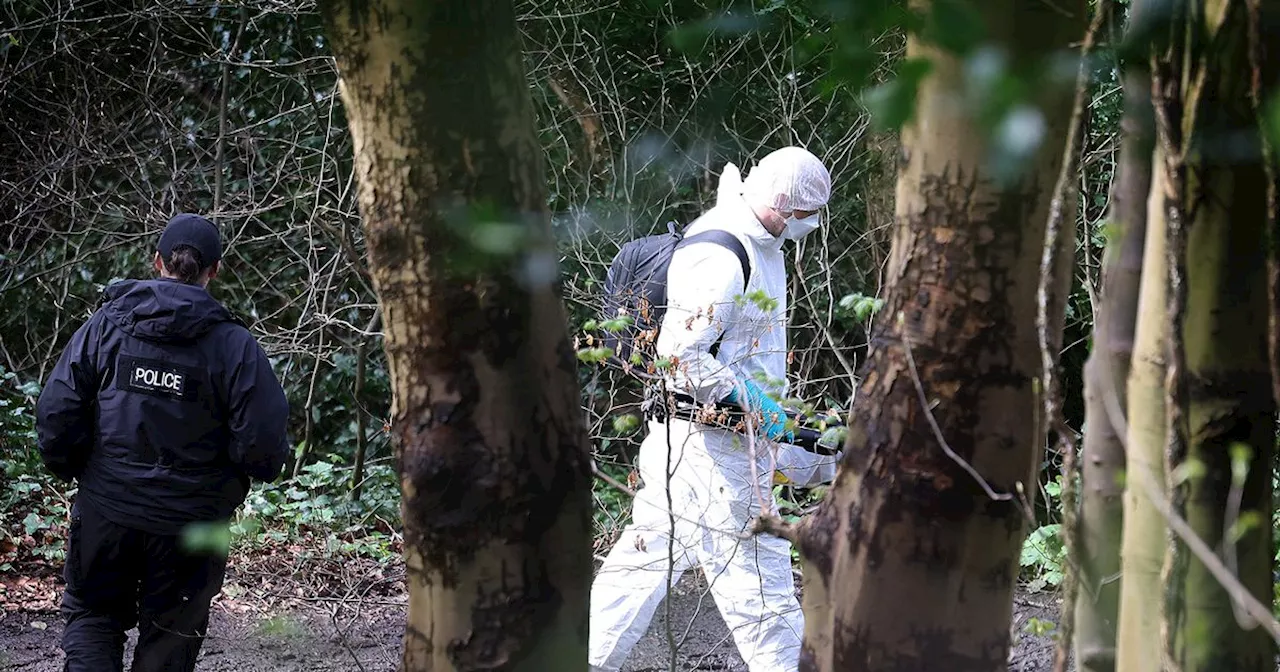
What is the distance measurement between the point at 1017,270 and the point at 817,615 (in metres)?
0.63

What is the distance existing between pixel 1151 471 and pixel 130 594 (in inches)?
134

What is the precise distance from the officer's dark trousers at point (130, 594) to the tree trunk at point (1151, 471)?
305 centimetres

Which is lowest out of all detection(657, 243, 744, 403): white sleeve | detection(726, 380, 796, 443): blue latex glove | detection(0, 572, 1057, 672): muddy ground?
detection(0, 572, 1057, 672): muddy ground

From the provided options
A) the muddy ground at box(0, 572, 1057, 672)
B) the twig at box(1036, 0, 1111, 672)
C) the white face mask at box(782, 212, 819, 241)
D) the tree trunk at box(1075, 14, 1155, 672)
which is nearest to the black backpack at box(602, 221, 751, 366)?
the white face mask at box(782, 212, 819, 241)

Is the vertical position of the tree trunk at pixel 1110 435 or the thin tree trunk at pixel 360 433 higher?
the thin tree trunk at pixel 360 433

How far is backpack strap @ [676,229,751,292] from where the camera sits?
414cm

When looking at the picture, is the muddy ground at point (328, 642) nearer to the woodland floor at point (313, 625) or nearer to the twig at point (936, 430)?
the woodland floor at point (313, 625)

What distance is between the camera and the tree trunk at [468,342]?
1.66 meters

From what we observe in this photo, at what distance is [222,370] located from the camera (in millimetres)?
4051

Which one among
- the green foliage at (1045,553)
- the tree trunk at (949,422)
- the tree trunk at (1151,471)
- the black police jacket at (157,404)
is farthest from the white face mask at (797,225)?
the tree trunk at (1151,471)

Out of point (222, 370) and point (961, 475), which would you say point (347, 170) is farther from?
point (961, 475)

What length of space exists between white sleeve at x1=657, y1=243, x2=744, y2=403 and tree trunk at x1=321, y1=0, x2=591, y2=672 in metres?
2.14

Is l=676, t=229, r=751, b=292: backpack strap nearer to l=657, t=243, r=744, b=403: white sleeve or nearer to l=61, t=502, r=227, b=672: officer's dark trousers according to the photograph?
l=657, t=243, r=744, b=403: white sleeve

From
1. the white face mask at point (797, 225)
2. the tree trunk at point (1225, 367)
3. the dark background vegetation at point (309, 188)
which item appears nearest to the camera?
the tree trunk at point (1225, 367)
